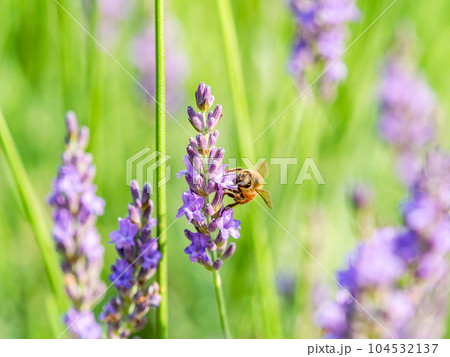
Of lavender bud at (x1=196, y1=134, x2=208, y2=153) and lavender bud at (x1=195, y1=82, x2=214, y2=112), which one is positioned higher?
lavender bud at (x1=195, y1=82, x2=214, y2=112)

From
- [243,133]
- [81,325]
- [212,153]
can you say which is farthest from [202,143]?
[243,133]

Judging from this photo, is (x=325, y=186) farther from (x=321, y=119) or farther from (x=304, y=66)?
(x=304, y=66)

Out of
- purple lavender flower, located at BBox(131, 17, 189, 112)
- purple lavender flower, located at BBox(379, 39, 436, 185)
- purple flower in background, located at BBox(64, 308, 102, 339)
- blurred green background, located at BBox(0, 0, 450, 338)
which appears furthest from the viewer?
purple lavender flower, located at BBox(131, 17, 189, 112)

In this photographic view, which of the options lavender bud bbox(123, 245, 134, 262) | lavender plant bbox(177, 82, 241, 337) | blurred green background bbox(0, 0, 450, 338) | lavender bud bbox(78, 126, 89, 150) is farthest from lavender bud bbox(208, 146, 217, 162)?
blurred green background bbox(0, 0, 450, 338)

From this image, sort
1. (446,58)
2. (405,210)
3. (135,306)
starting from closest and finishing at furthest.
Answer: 1. (135,306)
2. (405,210)
3. (446,58)

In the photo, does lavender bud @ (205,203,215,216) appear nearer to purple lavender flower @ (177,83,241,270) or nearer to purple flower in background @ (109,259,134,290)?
purple lavender flower @ (177,83,241,270)

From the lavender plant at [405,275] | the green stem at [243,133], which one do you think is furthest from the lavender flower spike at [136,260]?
the green stem at [243,133]
